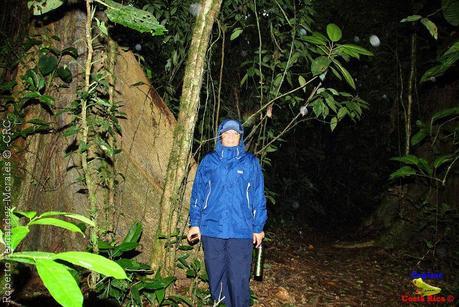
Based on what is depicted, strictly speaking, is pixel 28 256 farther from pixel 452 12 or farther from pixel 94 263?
pixel 452 12

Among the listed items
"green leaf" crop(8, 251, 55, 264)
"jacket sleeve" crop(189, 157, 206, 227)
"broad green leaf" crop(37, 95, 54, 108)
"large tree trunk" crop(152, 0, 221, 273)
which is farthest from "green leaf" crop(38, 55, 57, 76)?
"green leaf" crop(8, 251, 55, 264)

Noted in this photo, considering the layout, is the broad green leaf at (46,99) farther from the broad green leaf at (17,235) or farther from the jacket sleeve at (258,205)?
the broad green leaf at (17,235)

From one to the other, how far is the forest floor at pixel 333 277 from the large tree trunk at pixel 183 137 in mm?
1268

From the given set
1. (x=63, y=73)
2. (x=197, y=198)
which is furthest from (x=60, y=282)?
(x=63, y=73)

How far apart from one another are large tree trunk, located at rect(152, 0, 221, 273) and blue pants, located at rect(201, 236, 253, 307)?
1.05ft

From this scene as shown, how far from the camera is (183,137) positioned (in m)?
3.05

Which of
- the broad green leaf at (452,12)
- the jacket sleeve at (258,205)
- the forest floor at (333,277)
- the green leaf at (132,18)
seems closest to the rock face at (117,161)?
the jacket sleeve at (258,205)

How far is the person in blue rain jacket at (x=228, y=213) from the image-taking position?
3.21 m

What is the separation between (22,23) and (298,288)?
4.03 metres

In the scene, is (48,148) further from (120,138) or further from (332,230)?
(332,230)

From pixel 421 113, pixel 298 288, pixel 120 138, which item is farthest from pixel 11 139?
pixel 421 113

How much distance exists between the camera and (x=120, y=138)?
3.26m

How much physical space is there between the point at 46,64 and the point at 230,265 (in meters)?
2.22

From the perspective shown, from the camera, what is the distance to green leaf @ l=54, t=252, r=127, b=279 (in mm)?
662
